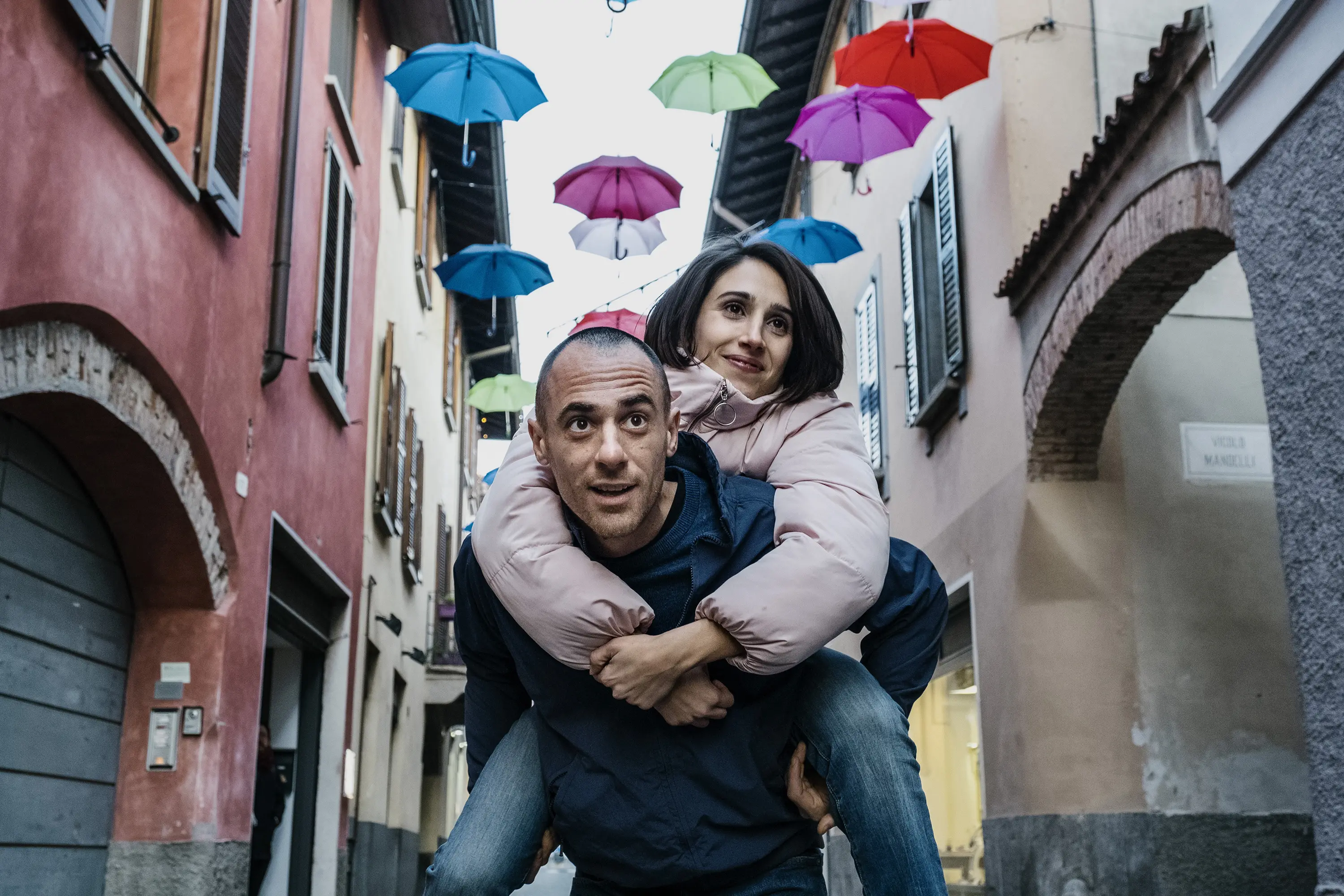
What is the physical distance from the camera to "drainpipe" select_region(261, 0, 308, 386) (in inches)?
330

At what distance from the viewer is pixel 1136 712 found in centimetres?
842

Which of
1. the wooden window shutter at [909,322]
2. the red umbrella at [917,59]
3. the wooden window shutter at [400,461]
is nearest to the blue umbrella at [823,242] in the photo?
the wooden window shutter at [909,322]

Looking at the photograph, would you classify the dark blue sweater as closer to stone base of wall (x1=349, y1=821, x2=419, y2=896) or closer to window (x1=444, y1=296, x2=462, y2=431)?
stone base of wall (x1=349, y1=821, x2=419, y2=896)

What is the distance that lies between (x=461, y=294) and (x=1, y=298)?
17.8 meters

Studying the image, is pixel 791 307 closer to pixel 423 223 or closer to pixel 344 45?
pixel 344 45

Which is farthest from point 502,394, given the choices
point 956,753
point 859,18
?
point 956,753

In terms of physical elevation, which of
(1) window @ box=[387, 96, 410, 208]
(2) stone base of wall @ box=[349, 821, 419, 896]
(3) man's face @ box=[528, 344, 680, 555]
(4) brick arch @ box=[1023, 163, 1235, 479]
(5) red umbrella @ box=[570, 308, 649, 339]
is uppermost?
(1) window @ box=[387, 96, 410, 208]

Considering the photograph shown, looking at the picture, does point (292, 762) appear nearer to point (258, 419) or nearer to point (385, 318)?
point (258, 419)

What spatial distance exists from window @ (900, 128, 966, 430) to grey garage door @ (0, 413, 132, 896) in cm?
631

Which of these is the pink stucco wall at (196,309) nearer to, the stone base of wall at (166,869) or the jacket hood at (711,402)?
the stone base of wall at (166,869)

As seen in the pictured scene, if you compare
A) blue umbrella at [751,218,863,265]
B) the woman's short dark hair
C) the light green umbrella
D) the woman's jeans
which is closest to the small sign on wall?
blue umbrella at [751,218,863,265]

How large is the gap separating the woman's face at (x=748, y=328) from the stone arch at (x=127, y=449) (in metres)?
2.96

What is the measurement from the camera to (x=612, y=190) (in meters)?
13.2

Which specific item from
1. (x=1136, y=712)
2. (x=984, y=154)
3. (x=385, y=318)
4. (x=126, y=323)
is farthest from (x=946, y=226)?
(x=126, y=323)
